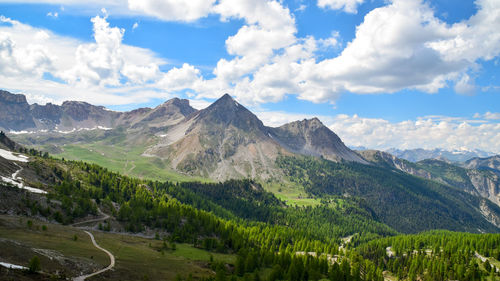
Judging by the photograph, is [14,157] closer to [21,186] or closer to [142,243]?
[21,186]

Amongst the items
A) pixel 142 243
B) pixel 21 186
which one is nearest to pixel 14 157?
pixel 21 186

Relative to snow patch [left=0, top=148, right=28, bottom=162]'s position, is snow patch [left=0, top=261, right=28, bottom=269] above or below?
below

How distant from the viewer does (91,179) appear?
17838 cm

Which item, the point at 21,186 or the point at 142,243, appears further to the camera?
the point at 21,186

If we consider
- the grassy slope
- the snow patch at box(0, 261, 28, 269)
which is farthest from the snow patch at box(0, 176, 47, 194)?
the snow patch at box(0, 261, 28, 269)

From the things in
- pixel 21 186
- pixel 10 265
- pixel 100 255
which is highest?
pixel 10 265

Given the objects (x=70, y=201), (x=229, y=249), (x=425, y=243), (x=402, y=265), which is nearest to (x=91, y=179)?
(x=70, y=201)

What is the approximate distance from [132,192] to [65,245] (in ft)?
377

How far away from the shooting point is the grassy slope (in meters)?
57.2

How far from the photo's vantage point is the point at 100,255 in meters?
74.9

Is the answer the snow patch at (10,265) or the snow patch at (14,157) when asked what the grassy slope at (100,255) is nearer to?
the snow patch at (10,265)

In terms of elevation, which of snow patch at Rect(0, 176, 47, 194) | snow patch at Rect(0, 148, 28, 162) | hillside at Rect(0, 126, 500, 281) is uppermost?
snow patch at Rect(0, 148, 28, 162)

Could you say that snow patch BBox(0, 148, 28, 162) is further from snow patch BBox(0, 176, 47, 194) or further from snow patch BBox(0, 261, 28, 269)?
snow patch BBox(0, 261, 28, 269)

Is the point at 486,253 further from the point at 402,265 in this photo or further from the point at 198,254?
the point at 198,254
